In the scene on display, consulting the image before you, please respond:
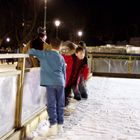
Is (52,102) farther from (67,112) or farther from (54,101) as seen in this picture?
(67,112)

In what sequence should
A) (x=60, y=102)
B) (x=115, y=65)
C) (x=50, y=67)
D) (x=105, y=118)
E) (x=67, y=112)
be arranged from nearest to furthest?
(x=50, y=67)
(x=60, y=102)
(x=105, y=118)
(x=67, y=112)
(x=115, y=65)

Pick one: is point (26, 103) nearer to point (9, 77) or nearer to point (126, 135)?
point (9, 77)

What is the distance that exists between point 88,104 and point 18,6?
35382 millimetres

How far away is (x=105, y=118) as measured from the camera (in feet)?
23.4

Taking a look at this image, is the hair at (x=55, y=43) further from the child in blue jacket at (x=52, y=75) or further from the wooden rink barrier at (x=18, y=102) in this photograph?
the wooden rink barrier at (x=18, y=102)

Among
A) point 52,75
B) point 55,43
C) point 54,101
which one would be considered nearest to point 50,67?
point 52,75

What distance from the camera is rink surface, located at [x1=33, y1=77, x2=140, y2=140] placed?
224 inches

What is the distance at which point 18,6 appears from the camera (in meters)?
42.4

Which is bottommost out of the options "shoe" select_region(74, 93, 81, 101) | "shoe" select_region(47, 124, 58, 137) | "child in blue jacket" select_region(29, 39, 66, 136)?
"shoe" select_region(47, 124, 58, 137)

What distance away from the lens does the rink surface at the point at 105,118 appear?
570 cm

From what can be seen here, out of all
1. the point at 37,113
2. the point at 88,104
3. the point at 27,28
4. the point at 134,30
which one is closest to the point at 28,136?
the point at 37,113

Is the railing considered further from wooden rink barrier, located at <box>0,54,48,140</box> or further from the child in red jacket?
wooden rink barrier, located at <box>0,54,48,140</box>

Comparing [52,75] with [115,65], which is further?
[115,65]

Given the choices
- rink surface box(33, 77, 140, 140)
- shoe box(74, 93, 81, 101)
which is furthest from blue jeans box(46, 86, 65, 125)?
shoe box(74, 93, 81, 101)
